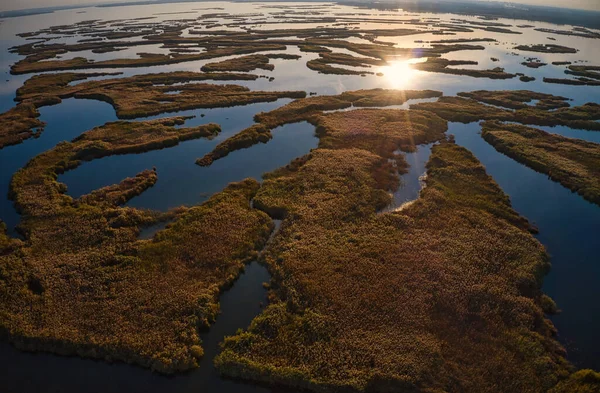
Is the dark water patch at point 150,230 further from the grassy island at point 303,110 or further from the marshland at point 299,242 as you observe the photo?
the grassy island at point 303,110

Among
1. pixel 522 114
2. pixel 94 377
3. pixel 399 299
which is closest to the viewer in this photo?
pixel 94 377

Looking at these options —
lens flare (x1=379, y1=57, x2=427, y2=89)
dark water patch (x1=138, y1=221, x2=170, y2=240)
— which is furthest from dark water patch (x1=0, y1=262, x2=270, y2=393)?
lens flare (x1=379, y1=57, x2=427, y2=89)

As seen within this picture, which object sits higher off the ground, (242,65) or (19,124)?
(242,65)

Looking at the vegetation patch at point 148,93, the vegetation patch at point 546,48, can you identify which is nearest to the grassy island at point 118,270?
the vegetation patch at point 148,93

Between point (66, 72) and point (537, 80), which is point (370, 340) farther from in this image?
point (66, 72)

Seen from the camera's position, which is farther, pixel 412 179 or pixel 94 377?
pixel 412 179

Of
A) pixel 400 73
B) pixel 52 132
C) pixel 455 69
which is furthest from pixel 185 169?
pixel 455 69

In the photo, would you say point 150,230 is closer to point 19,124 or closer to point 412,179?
point 412,179

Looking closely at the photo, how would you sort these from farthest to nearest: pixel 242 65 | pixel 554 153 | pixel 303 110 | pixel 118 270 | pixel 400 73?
pixel 242 65 → pixel 400 73 → pixel 303 110 → pixel 554 153 → pixel 118 270
